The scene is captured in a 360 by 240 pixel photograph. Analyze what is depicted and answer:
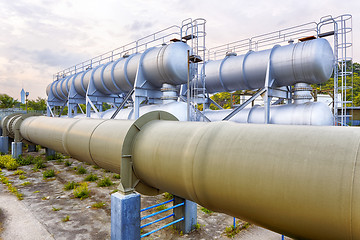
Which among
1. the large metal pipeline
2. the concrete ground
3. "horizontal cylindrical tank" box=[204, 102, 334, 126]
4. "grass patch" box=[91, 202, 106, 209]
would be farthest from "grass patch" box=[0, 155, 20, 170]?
"horizontal cylindrical tank" box=[204, 102, 334, 126]

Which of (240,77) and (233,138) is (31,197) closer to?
(233,138)

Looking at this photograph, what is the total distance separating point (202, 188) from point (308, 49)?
32.9ft

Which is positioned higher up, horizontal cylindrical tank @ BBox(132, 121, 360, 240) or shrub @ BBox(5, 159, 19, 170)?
horizontal cylindrical tank @ BBox(132, 121, 360, 240)

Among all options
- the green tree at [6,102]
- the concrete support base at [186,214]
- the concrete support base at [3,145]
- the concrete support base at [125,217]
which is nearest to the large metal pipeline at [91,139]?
the concrete support base at [125,217]

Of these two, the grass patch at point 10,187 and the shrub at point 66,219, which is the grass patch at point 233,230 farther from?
the grass patch at point 10,187

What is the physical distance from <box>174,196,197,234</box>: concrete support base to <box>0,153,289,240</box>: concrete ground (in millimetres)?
164

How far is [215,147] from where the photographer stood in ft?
10.8

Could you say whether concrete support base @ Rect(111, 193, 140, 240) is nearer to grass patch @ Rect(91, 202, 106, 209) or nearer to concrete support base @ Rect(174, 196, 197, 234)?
concrete support base @ Rect(174, 196, 197, 234)

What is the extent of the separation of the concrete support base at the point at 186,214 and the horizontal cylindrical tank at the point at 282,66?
8.44 meters

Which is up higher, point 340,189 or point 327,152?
point 327,152

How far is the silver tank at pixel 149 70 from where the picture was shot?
12766mm

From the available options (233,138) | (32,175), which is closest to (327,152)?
(233,138)

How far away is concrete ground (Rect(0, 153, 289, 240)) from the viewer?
6074mm

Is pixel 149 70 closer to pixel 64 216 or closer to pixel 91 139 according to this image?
pixel 91 139
